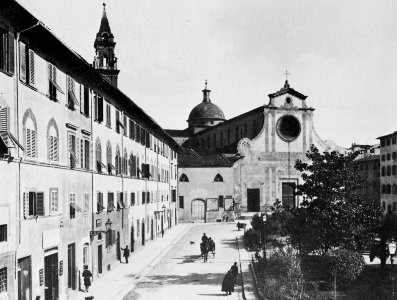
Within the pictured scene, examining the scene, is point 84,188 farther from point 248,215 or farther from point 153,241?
point 248,215

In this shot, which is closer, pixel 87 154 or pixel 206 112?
pixel 87 154

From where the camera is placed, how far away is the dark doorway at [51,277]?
1877 centimetres

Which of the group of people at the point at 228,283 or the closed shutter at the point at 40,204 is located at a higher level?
the closed shutter at the point at 40,204

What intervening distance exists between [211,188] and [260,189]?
765cm

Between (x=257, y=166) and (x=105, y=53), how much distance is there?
3141 cm

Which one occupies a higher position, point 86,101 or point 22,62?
point 22,62

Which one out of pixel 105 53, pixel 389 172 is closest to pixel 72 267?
pixel 105 53

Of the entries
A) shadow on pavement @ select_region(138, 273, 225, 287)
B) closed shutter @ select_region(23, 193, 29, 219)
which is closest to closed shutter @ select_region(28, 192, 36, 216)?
closed shutter @ select_region(23, 193, 29, 219)

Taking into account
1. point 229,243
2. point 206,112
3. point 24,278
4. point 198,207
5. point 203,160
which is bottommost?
point 229,243

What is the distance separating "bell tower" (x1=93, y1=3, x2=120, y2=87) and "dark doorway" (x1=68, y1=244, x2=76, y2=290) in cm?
2392

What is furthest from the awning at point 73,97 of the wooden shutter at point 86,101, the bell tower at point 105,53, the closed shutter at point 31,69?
the bell tower at point 105,53

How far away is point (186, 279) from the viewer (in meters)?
25.2

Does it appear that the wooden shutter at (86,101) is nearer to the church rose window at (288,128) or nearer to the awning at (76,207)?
the awning at (76,207)

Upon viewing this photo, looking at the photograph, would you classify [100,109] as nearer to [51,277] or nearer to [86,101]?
[86,101]
